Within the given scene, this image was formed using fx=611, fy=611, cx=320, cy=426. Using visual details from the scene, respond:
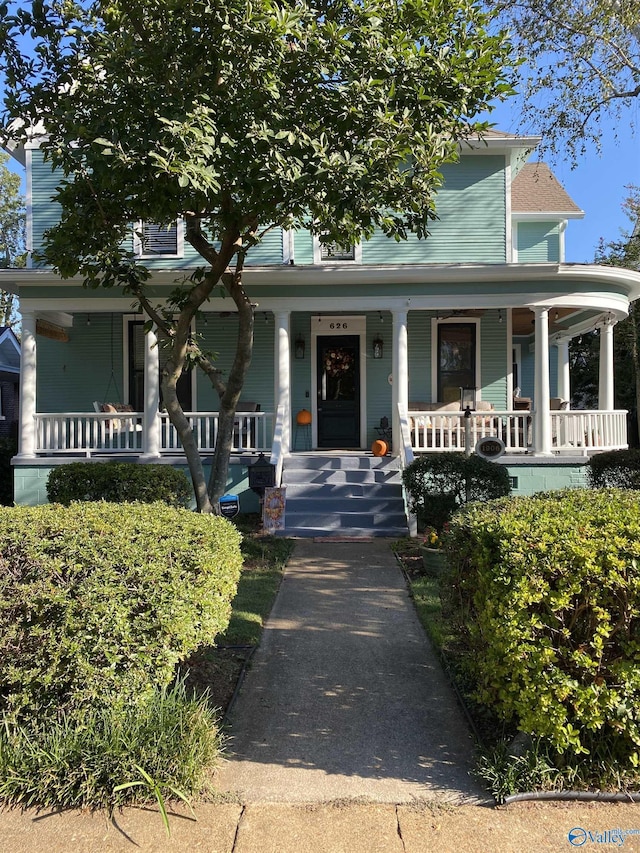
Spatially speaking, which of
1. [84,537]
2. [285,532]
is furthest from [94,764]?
[285,532]

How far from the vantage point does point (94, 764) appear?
2.90 metres

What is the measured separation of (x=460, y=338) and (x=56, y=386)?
28.8 ft

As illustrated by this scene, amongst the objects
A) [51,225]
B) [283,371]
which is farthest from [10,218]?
[283,371]

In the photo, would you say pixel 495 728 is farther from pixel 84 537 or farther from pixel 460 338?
pixel 460 338

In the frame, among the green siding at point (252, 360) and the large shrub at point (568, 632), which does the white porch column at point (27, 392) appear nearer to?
the green siding at point (252, 360)

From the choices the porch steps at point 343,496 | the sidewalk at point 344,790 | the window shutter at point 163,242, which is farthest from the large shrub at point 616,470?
the window shutter at point 163,242

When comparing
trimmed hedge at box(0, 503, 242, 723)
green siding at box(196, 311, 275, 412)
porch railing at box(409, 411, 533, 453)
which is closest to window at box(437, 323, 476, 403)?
porch railing at box(409, 411, 533, 453)

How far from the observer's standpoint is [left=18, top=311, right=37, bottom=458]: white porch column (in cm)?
1091

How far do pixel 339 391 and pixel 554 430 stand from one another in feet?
14.4

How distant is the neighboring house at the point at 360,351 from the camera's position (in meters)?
10.8

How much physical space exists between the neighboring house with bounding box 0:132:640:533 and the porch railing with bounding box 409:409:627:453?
0.15ft

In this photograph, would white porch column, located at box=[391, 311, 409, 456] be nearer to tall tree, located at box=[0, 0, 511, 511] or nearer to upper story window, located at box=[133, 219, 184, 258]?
upper story window, located at box=[133, 219, 184, 258]

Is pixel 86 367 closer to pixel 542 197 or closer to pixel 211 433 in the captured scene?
pixel 211 433

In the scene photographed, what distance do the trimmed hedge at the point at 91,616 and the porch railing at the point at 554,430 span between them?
791cm
